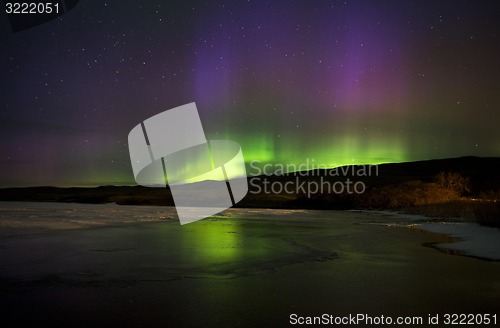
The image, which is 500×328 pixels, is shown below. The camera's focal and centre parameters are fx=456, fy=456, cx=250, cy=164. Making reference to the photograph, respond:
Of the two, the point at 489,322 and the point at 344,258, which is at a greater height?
the point at 489,322

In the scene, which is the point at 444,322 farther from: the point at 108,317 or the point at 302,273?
the point at 108,317

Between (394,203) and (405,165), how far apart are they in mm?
95664

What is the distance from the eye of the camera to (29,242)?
42.2ft

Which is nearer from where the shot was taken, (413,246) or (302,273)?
(302,273)

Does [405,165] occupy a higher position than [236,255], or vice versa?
[236,255]

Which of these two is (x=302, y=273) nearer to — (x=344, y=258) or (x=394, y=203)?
(x=344, y=258)

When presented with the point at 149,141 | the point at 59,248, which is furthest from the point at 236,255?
the point at 149,141

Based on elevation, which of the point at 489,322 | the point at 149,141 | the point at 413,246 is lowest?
the point at 413,246

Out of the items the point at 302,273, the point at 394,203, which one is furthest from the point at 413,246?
the point at 394,203

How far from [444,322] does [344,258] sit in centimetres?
503

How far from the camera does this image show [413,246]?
12594mm

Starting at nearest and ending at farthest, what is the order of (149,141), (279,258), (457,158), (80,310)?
(80,310) → (279,258) → (149,141) → (457,158)

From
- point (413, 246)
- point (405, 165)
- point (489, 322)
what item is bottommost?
point (405, 165)

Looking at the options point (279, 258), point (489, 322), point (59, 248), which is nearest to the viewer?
point (489, 322)
